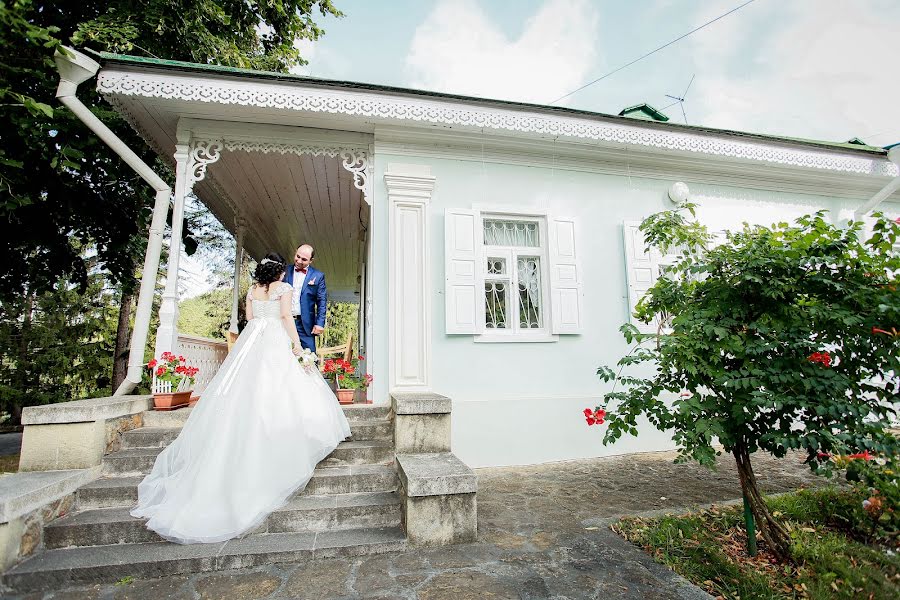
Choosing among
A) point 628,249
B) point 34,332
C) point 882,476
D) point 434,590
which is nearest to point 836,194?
point 628,249

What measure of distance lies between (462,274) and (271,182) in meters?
3.53

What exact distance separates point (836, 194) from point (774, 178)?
1274 millimetres

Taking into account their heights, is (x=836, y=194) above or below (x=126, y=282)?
above

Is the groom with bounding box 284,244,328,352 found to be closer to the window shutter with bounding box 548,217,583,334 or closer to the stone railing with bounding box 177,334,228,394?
the stone railing with bounding box 177,334,228,394

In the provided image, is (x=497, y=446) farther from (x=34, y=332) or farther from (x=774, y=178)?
(x=34, y=332)

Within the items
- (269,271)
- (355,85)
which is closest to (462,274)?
(269,271)

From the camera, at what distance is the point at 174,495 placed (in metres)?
2.70

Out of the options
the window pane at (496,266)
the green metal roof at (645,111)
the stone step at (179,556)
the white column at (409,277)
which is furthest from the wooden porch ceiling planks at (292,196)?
the stone step at (179,556)

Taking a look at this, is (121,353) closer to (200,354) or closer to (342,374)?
(200,354)

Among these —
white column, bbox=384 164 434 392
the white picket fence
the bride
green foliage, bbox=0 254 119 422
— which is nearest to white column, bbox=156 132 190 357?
the white picket fence

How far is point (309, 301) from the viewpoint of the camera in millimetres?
4910

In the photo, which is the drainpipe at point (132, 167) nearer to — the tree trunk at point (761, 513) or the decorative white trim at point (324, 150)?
the decorative white trim at point (324, 150)

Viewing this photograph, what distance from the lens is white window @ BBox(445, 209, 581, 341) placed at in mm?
4949

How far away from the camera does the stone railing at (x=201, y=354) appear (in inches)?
208
